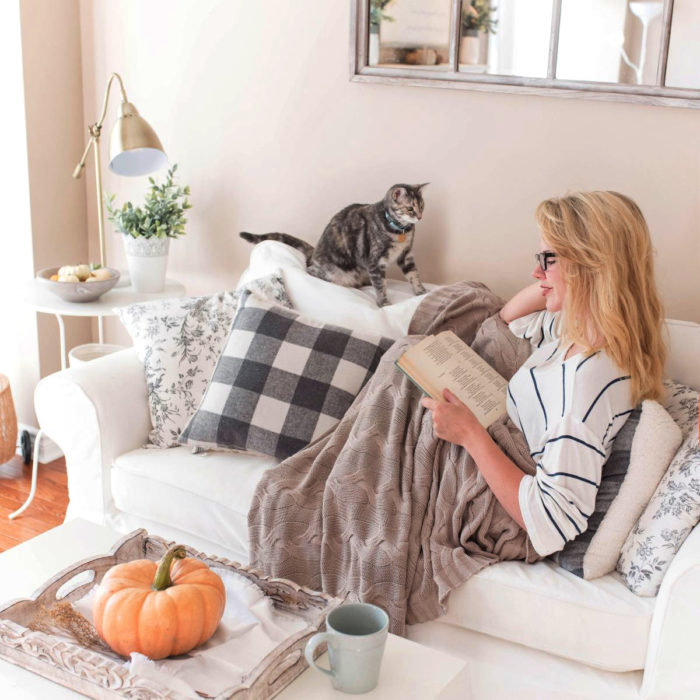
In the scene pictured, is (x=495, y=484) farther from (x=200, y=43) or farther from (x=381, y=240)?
(x=200, y=43)

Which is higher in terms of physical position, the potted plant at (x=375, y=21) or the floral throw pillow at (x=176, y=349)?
the potted plant at (x=375, y=21)

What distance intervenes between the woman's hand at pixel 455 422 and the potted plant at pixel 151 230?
1.28 metres

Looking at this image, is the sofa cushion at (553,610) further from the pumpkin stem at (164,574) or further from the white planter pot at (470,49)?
the white planter pot at (470,49)

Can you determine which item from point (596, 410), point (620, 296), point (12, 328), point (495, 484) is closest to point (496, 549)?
point (495, 484)

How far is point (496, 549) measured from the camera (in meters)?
1.87

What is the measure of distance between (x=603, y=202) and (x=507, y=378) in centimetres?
49

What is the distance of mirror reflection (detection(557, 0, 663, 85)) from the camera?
7.27ft

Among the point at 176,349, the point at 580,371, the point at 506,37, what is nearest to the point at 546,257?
the point at 580,371

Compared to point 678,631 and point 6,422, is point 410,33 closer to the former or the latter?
point 678,631

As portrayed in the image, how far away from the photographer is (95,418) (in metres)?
2.28

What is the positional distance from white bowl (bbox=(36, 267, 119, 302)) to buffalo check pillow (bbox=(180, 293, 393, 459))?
641mm

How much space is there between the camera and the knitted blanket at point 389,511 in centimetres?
184

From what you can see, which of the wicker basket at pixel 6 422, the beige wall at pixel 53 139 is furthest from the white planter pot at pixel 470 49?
the wicker basket at pixel 6 422

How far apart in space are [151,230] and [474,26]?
1142 mm
